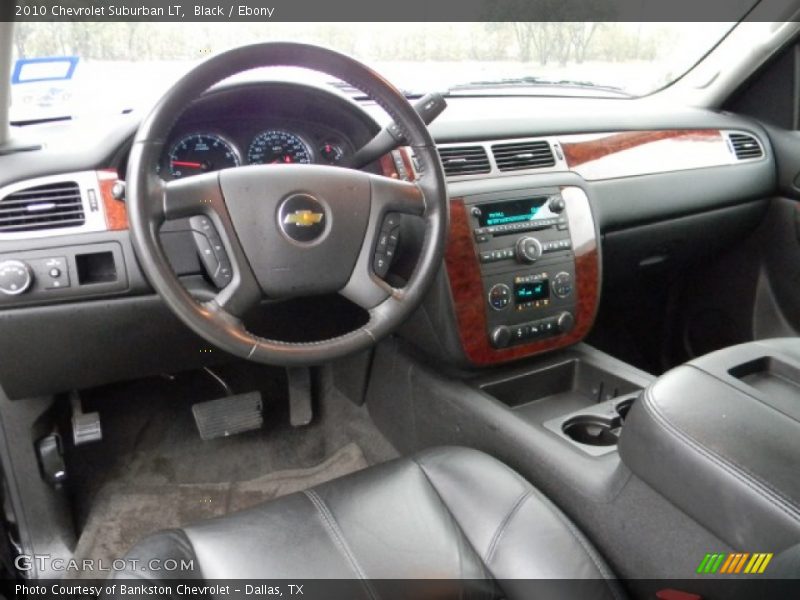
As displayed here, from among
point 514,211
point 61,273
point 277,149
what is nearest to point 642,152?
point 514,211

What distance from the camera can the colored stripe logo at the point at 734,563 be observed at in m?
0.98

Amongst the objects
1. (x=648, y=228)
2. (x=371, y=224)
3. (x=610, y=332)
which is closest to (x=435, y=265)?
(x=371, y=224)

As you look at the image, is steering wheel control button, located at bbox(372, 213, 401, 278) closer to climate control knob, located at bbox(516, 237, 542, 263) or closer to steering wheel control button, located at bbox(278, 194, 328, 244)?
steering wheel control button, located at bbox(278, 194, 328, 244)

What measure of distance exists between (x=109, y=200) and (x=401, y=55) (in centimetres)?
84

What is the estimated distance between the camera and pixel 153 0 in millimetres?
1424

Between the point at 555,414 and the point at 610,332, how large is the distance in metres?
0.92

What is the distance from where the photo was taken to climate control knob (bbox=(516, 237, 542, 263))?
5.57 feet

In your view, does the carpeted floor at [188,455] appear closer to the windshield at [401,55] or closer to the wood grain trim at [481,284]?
the wood grain trim at [481,284]

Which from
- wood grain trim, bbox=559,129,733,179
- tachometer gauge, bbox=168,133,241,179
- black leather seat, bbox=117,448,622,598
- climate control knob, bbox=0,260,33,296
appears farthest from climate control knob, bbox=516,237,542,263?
climate control knob, bbox=0,260,33,296

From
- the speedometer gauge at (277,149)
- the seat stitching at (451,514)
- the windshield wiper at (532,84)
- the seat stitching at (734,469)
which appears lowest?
the seat stitching at (451,514)

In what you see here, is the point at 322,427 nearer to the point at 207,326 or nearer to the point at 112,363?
the point at 112,363

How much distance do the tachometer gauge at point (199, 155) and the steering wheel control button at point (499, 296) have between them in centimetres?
65

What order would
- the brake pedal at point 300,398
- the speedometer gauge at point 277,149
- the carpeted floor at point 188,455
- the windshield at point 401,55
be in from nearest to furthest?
the windshield at point 401,55 → the speedometer gauge at point 277,149 → the carpeted floor at point 188,455 → the brake pedal at point 300,398

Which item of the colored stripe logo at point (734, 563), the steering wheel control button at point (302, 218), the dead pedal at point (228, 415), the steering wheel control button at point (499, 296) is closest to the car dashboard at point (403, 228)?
the steering wheel control button at point (499, 296)
